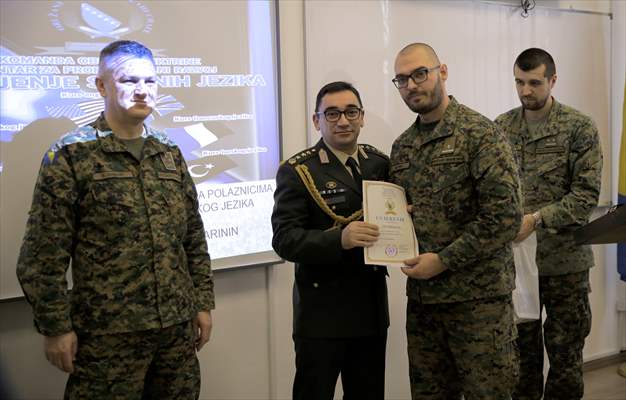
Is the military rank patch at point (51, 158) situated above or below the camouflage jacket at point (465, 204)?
above

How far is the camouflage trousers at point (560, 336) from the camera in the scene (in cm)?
271

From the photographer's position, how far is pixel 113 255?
68.6 inches

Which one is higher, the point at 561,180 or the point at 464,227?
the point at 561,180

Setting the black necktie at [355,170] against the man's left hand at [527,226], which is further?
the man's left hand at [527,226]

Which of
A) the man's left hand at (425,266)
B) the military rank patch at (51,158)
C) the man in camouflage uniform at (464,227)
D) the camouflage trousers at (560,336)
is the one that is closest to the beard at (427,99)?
the man in camouflage uniform at (464,227)

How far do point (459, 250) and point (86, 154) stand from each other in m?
1.20

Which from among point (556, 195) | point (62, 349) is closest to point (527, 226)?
point (556, 195)

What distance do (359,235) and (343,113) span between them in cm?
44

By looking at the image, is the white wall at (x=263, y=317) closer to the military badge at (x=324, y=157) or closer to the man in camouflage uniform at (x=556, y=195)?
the military badge at (x=324, y=157)

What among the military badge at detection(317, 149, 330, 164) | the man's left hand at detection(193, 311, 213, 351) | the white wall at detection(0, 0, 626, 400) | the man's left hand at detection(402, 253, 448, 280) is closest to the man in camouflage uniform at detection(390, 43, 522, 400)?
the man's left hand at detection(402, 253, 448, 280)

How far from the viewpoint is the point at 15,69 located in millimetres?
2236

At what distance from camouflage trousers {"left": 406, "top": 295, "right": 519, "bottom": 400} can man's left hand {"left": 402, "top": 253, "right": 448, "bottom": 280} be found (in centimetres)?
15

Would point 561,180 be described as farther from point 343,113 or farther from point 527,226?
point 343,113

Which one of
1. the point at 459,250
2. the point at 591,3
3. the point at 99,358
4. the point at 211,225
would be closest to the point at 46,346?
the point at 99,358
